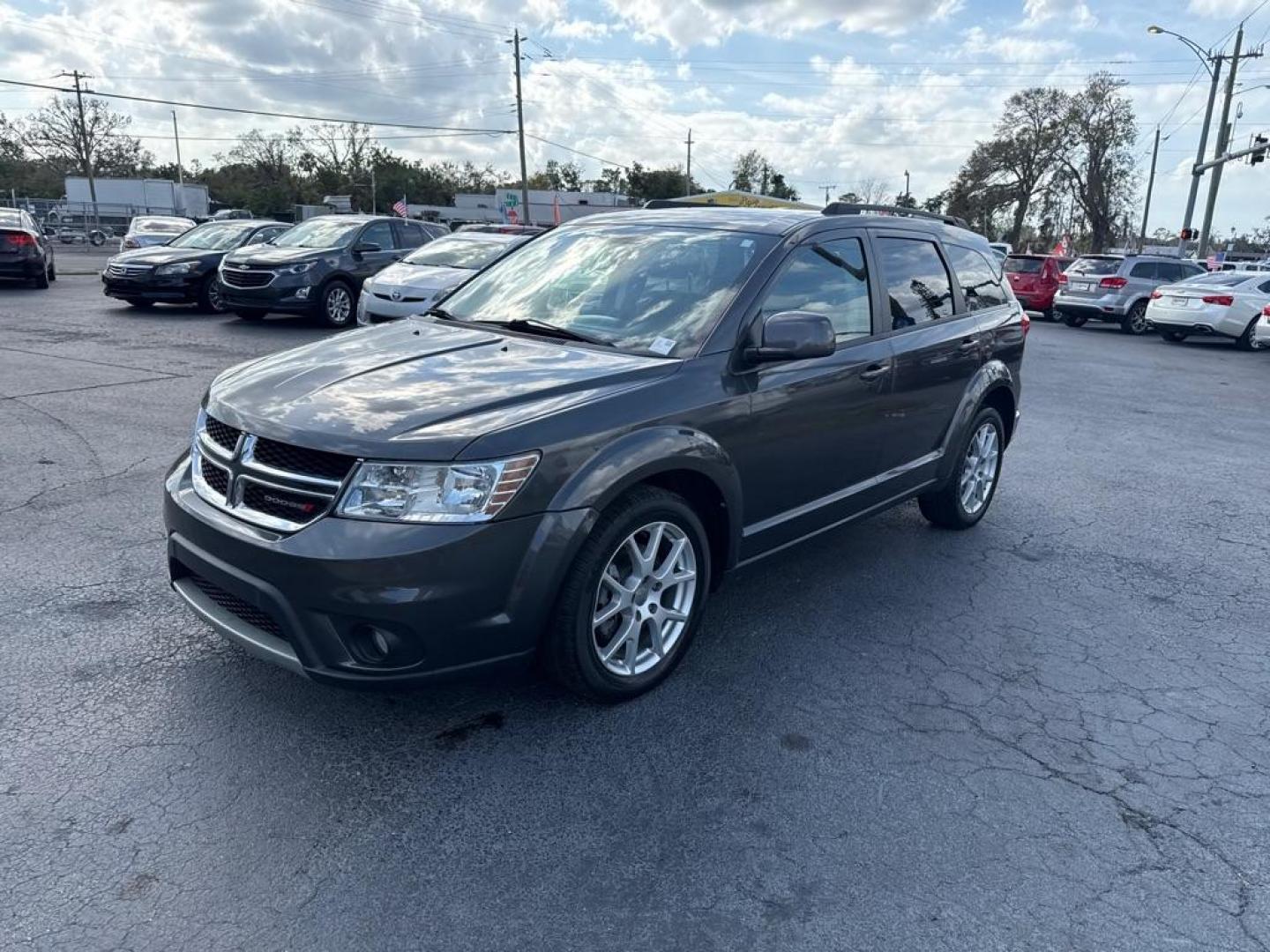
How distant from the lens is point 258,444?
10.3 feet

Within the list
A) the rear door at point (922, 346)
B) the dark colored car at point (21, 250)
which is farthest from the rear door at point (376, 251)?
the rear door at point (922, 346)

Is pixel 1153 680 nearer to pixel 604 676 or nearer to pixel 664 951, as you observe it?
pixel 604 676

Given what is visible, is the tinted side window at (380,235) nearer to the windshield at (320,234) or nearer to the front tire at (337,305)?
the windshield at (320,234)

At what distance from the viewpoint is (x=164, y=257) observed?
1539 centimetres

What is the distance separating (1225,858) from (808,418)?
7.14ft

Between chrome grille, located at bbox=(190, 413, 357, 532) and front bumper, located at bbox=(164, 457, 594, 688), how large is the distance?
0.06 meters

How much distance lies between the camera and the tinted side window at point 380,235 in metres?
14.9

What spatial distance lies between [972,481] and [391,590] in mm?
4109

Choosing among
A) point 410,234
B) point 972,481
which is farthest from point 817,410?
point 410,234

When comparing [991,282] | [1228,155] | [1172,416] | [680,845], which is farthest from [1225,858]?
[1228,155]

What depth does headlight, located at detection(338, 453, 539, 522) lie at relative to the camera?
Result: 2881 millimetres

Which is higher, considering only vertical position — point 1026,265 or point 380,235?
point 380,235

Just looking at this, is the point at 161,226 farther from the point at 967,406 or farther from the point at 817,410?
the point at 817,410

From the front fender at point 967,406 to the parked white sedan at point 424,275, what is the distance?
6883 mm
